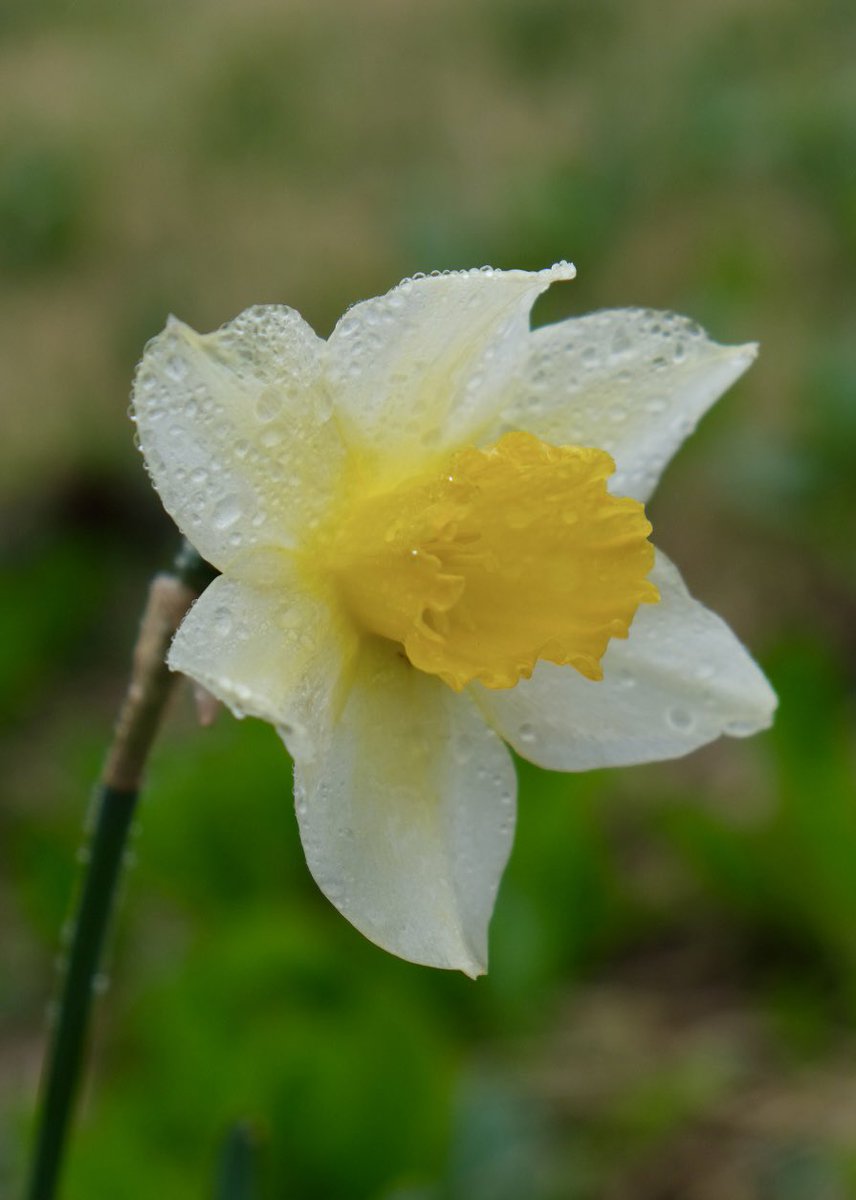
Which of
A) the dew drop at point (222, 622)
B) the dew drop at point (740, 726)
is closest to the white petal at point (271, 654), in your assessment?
the dew drop at point (222, 622)

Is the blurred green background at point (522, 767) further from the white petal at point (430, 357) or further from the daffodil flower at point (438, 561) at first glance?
the white petal at point (430, 357)

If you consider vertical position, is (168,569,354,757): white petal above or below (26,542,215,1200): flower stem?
above

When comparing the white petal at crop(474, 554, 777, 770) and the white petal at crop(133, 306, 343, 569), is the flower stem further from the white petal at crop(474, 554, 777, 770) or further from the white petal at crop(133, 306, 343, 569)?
the white petal at crop(474, 554, 777, 770)

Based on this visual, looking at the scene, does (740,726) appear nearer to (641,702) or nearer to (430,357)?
(641,702)

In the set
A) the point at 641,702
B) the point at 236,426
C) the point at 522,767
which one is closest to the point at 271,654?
the point at 236,426

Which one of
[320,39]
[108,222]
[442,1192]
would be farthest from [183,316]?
[442,1192]

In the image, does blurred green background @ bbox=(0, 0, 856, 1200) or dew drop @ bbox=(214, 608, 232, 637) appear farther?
blurred green background @ bbox=(0, 0, 856, 1200)

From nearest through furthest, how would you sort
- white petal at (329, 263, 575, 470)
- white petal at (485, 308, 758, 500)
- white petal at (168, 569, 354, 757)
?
white petal at (168, 569, 354, 757) < white petal at (329, 263, 575, 470) < white petal at (485, 308, 758, 500)

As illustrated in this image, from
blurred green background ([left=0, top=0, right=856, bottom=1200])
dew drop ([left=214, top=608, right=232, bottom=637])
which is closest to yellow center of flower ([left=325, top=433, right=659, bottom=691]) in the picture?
dew drop ([left=214, top=608, right=232, bottom=637])
